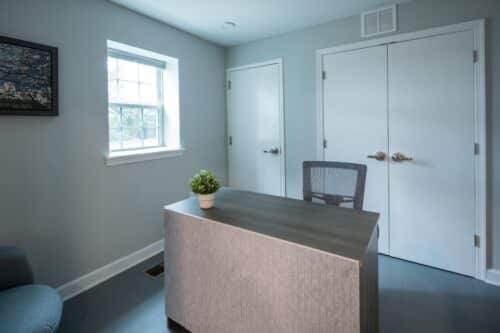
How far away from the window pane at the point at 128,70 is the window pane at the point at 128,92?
57 millimetres

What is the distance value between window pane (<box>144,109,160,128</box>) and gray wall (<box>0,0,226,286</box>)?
47cm

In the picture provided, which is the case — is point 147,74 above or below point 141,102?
above

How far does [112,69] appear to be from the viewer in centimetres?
257

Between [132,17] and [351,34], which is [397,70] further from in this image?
[132,17]

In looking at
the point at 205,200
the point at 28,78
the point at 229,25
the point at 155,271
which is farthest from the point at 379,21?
the point at 155,271

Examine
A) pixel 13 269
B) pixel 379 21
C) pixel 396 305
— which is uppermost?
pixel 379 21

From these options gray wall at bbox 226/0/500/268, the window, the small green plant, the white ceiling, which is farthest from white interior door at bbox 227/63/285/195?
the small green plant

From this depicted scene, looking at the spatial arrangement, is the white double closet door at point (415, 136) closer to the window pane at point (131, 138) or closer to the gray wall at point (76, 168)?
the gray wall at point (76, 168)

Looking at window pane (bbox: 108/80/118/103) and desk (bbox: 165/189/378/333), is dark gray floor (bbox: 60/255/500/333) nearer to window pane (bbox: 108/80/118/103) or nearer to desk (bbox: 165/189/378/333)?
desk (bbox: 165/189/378/333)

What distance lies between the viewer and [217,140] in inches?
146

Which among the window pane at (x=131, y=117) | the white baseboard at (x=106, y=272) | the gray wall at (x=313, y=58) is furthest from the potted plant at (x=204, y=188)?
the gray wall at (x=313, y=58)

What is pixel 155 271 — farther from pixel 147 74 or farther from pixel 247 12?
pixel 247 12

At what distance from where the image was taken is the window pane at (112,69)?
2551 mm

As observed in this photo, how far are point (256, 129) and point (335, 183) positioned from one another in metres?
1.78
